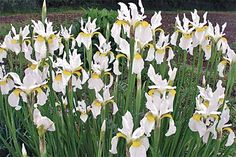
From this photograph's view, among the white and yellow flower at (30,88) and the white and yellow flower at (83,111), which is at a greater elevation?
the white and yellow flower at (30,88)

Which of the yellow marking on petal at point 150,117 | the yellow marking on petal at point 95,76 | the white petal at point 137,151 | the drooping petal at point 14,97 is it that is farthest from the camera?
the yellow marking on petal at point 95,76

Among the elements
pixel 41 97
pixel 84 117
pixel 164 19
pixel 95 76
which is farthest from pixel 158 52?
pixel 164 19

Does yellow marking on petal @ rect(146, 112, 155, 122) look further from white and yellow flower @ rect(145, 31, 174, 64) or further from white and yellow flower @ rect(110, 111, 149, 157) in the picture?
white and yellow flower @ rect(145, 31, 174, 64)

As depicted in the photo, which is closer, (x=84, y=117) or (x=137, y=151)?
(x=137, y=151)

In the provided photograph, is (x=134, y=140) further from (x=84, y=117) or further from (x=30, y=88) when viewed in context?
(x=84, y=117)

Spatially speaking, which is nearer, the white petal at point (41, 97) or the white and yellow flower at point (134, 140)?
the white and yellow flower at point (134, 140)

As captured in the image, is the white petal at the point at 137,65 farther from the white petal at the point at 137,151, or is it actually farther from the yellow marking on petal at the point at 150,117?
the white petal at the point at 137,151

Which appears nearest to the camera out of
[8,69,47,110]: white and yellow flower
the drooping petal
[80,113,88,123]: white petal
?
[8,69,47,110]: white and yellow flower

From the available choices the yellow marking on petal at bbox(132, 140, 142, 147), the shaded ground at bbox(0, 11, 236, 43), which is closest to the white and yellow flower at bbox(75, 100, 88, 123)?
the yellow marking on petal at bbox(132, 140, 142, 147)

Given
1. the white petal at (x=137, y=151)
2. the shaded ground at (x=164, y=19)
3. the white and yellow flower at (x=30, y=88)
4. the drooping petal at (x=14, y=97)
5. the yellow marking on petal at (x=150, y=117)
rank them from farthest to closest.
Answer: the shaded ground at (x=164, y=19), the drooping petal at (x=14, y=97), the white and yellow flower at (x=30, y=88), the yellow marking on petal at (x=150, y=117), the white petal at (x=137, y=151)

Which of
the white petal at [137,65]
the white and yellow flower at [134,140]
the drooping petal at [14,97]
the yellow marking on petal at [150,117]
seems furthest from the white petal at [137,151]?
the drooping petal at [14,97]

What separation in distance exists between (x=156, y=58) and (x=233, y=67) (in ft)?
2.07

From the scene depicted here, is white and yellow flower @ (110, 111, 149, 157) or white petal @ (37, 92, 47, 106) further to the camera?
white petal @ (37, 92, 47, 106)

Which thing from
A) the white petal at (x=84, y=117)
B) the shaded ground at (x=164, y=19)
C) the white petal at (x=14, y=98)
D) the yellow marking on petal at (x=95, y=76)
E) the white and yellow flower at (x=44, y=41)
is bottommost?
the shaded ground at (x=164, y=19)
